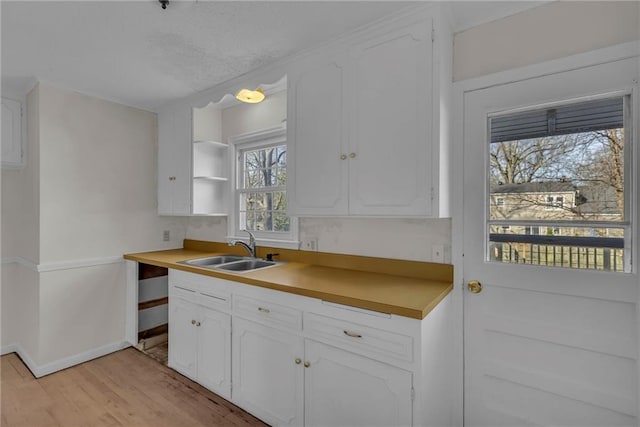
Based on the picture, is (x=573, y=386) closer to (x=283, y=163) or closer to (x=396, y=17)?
(x=396, y=17)

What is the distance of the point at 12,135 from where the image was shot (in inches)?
102

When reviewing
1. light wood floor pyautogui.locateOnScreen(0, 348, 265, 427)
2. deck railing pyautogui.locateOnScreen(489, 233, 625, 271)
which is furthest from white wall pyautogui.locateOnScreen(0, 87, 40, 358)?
deck railing pyautogui.locateOnScreen(489, 233, 625, 271)

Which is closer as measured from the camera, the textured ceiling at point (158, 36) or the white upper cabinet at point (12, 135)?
the textured ceiling at point (158, 36)

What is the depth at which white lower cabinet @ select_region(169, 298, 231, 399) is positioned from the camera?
206cm

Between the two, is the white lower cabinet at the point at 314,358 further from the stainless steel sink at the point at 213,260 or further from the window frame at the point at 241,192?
the window frame at the point at 241,192

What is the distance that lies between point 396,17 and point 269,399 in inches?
88.2

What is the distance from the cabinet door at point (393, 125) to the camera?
1.60 m

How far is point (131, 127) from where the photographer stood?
298cm

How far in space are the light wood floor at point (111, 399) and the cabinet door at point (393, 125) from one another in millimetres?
1577

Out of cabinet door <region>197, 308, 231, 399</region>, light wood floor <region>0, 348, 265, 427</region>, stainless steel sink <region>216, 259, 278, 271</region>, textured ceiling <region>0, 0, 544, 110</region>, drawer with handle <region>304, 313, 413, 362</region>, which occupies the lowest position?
light wood floor <region>0, 348, 265, 427</region>

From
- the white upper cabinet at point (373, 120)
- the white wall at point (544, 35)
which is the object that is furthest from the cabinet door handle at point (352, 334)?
the white wall at point (544, 35)

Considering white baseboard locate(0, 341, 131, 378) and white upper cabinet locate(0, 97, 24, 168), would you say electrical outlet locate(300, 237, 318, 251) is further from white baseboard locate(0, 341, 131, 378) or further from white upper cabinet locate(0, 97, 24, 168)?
white upper cabinet locate(0, 97, 24, 168)

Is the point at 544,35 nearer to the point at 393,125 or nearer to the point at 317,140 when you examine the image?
the point at 393,125

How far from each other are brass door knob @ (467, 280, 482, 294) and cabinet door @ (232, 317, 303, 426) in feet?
3.25
